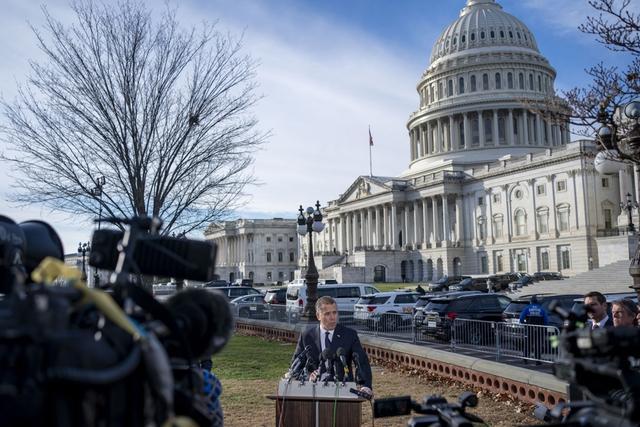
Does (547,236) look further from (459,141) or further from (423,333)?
(423,333)

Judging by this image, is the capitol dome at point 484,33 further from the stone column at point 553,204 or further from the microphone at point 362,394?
the microphone at point 362,394

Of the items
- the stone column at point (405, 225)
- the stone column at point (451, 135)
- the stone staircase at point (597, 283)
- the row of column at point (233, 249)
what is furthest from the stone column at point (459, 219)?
the row of column at point (233, 249)

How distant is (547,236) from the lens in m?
74.4

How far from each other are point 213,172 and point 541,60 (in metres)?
95.8

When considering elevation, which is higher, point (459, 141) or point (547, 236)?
point (459, 141)

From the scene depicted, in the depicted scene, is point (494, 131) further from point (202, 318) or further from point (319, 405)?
point (202, 318)

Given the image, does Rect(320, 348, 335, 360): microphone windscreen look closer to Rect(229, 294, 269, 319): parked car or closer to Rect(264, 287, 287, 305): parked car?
Rect(229, 294, 269, 319): parked car

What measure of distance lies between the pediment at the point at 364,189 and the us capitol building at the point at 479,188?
19 centimetres

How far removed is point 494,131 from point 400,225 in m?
20.7

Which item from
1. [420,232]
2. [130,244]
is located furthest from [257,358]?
[420,232]

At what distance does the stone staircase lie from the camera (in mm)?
41750

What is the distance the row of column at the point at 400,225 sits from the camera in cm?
9025

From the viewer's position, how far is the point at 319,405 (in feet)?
19.9

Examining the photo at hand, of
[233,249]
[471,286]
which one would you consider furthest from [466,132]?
[233,249]
